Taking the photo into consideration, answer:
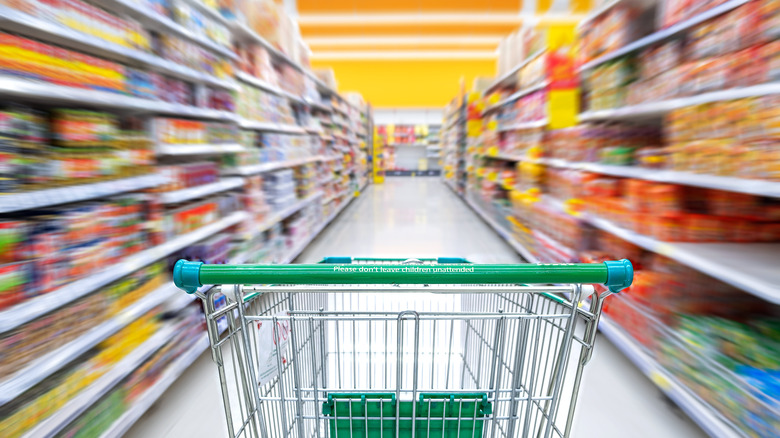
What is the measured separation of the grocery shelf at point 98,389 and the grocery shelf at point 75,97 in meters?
0.95

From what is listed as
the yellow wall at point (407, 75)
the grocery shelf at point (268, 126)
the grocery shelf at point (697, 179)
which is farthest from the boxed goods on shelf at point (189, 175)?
the yellow wall at point (407, 75)

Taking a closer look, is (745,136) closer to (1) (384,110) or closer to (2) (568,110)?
(2) (568,110)

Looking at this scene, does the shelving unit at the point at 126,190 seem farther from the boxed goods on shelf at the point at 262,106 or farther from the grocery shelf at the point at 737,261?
the grocery shelf at the point at 737,261

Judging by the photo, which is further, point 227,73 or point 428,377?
point 227,73

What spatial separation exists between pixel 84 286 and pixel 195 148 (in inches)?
38.6

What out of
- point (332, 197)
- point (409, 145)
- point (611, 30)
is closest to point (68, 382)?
→ point (611, 30)

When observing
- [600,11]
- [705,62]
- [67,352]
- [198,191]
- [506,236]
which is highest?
[600,11]

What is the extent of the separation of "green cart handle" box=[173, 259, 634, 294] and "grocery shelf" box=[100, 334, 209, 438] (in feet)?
3.46

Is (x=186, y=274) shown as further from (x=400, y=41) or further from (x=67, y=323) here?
(x=400, y=41)

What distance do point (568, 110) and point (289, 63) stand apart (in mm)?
2671

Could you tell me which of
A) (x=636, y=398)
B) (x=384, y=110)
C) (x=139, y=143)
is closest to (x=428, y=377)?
(x=636, y=398)

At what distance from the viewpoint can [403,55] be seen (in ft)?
41.3

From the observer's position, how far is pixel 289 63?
13.1ft

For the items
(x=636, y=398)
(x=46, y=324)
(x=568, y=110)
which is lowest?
(x=636, y=398)
